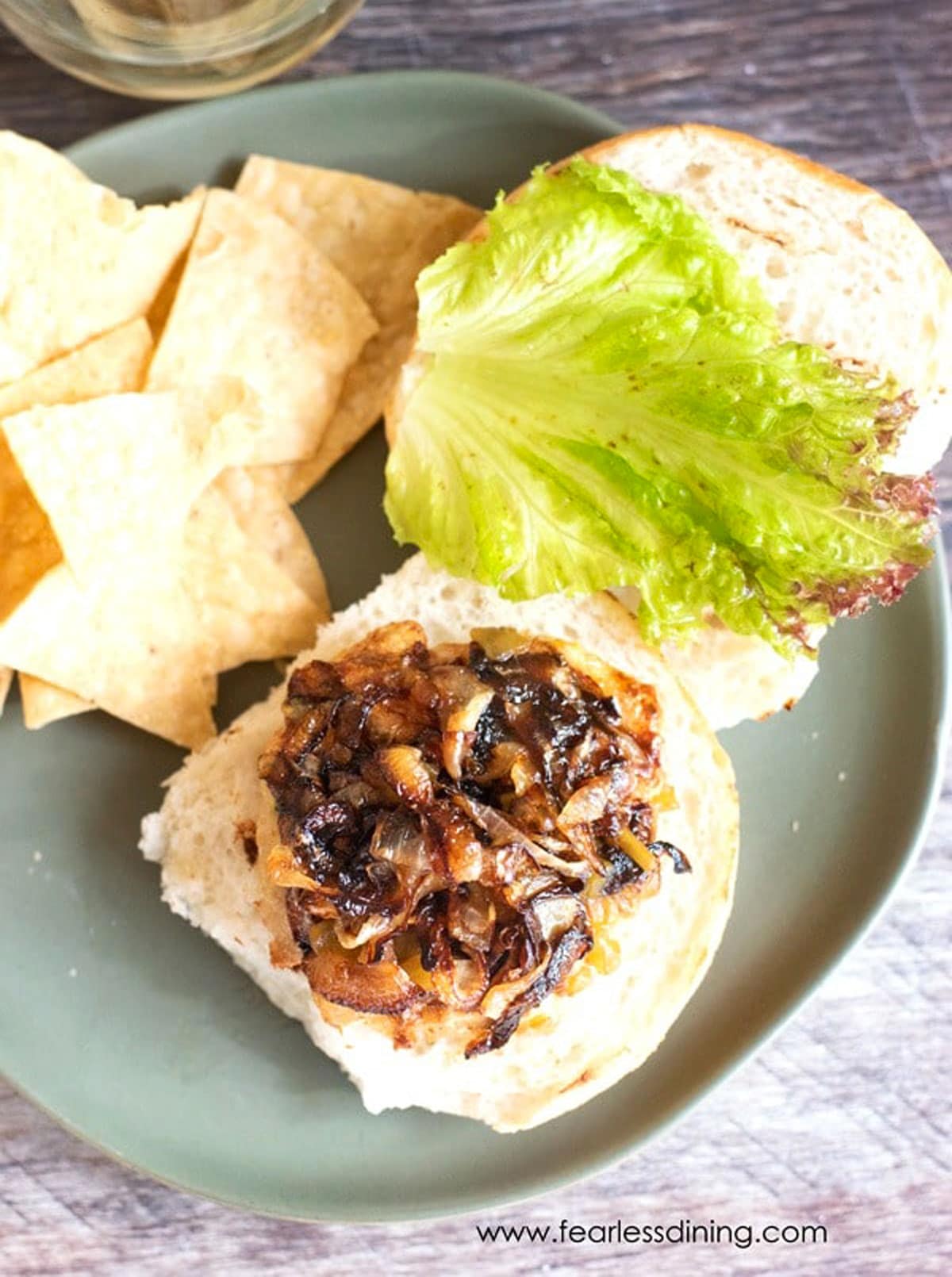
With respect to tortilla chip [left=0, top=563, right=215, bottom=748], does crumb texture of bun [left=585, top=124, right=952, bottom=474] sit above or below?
above

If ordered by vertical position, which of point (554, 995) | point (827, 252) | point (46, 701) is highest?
point (827, 252)

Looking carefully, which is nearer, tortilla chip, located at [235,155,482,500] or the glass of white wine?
the glass of white wine

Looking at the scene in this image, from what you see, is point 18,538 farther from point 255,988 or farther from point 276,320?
point 255,988

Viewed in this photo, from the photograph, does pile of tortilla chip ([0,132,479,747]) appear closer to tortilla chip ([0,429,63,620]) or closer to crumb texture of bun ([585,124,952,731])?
tortilla chip ([0,429,63,620])

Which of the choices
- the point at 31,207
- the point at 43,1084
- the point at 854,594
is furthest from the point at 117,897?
the point at 854,594

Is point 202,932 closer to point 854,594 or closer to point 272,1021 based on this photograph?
point 272,1021

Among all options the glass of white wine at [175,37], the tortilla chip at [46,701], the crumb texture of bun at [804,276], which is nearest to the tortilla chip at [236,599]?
the tortilla chip at [46,701]

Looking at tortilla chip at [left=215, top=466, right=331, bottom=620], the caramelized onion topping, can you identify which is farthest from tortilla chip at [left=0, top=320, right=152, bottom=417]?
the caramelized onion topping

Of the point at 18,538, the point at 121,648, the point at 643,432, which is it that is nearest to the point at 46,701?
the point at 121,648
